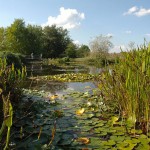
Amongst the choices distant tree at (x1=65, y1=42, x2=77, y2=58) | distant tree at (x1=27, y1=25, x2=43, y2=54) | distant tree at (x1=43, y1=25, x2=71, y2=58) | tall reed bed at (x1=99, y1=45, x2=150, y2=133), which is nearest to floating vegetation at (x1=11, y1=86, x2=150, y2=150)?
tall reed bed at (x1=99, y1=45, x2=150, y2=133)

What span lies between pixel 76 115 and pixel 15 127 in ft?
4.16

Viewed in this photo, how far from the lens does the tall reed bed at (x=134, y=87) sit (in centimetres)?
357

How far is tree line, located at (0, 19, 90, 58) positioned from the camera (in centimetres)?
4547

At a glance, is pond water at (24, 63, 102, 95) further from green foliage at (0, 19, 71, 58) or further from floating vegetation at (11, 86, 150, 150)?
green foliage at (0, 19, 71, 58)

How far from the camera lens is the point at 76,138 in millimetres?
3555

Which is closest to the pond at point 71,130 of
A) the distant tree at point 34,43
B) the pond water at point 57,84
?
the pond water at point 57,84

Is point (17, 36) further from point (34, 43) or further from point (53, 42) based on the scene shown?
point (53, 42)

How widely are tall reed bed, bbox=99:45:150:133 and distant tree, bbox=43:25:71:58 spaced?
46.9m

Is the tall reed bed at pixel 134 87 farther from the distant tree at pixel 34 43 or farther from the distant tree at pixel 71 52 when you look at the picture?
the distant tree at pixel 71 52

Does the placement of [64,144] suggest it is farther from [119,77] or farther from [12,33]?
[12,33]

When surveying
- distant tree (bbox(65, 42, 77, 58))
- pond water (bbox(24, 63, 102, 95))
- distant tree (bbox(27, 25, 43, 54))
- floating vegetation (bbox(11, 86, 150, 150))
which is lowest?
floating vegetation (bbox(11, 86, 150, 150))

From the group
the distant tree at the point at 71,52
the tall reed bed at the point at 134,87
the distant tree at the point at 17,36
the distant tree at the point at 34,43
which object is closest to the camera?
the tall reed bed at the point at 134,87

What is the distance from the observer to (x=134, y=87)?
372 centimetres

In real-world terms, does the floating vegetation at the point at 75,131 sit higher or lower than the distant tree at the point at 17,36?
lower
